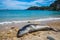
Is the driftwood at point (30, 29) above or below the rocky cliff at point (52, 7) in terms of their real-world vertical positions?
below

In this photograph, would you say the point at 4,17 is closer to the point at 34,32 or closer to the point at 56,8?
the point at 34,32

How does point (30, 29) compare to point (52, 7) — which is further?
point (52, 7)

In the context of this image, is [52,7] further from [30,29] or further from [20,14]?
[30,29]

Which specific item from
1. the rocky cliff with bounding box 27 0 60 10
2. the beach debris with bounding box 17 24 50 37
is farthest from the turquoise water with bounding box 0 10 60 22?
the beach debris with bounding box 17 24 50 37

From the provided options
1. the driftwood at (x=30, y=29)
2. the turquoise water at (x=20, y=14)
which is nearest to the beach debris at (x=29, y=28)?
the driftwood at (x=30, y=29)

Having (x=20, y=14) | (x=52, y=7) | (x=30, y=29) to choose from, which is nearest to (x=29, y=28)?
(x=30, y=29)

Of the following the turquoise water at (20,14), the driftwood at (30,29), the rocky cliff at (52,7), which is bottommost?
the driftwood at (30,29)

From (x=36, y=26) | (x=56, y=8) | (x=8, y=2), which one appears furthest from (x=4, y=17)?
(x=56, y=8)

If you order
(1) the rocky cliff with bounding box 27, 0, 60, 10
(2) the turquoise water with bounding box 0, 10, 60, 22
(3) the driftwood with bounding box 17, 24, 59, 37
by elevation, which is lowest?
(3) the driftwood with bounding box 17, 24, 59, 37

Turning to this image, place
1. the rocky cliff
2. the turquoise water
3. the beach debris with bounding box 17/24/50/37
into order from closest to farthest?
→ the beach debris with bounding box 17/24/50/37, the turquoise water, the rocky cliff

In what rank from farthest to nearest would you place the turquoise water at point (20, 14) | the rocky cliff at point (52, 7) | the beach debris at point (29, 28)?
the rocky cliff at point (52, 7)
the turquoise water at point (20, 14)
the beach debris at point (29, 28)

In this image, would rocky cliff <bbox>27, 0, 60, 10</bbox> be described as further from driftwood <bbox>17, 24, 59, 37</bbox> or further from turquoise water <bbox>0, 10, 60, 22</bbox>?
driftwood <bbox>17, 24, 59, 37</bbox>

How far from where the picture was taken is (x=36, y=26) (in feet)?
8.34

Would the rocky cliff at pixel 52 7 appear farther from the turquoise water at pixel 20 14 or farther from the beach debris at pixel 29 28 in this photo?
the beach debris at pixel 29 28
